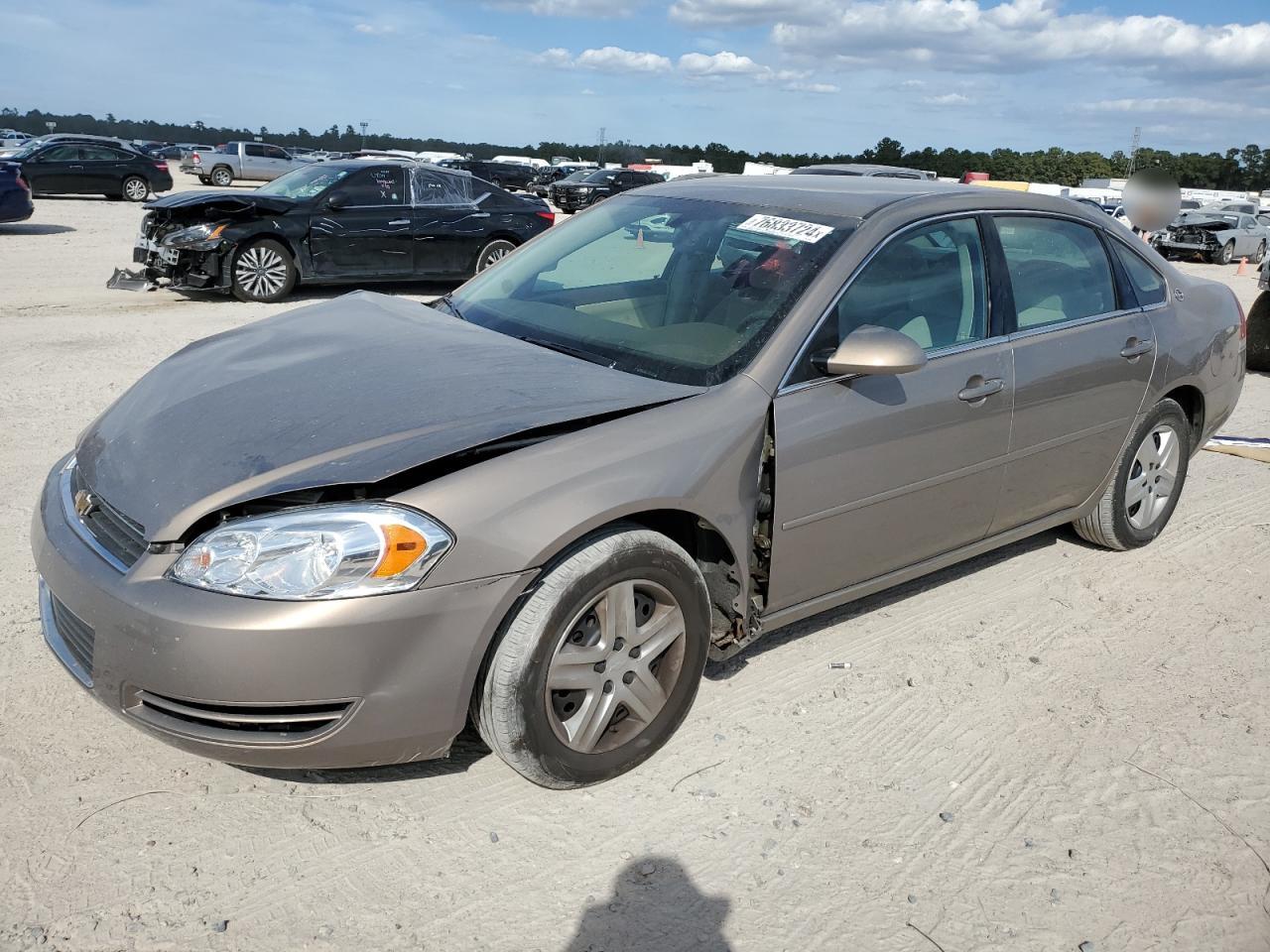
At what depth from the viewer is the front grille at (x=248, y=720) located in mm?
2588

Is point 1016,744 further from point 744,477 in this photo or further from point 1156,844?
point 744,477

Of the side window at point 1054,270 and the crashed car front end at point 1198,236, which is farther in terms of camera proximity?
the crashed car front end at point 1198,236

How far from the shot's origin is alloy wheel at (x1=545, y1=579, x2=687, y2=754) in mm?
2902

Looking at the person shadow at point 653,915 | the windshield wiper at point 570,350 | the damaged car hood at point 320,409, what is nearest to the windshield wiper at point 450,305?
the damaged car hood at point 320,409

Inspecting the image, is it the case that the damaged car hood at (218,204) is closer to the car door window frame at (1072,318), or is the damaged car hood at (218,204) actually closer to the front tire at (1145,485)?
the car door window frame at (1072,318)

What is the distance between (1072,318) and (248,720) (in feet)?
11.1

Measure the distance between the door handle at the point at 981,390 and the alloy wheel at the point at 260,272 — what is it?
9276 millimetres

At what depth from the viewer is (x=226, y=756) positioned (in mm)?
2633

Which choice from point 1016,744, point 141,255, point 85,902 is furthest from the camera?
point 141,255

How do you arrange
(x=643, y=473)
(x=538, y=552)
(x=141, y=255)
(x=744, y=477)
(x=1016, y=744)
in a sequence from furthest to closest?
(x=141, y=255), (x=1016, y=744), (x=744, y=477), (x=643, y=473), (x=538, y=552)

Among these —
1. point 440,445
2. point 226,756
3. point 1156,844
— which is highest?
point 440,445

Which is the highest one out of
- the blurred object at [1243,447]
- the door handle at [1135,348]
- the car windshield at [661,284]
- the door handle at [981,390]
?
the car windshield at [661,284]

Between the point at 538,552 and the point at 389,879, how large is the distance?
893mm

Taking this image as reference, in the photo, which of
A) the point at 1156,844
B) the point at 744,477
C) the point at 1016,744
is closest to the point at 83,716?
the point at 744,477
